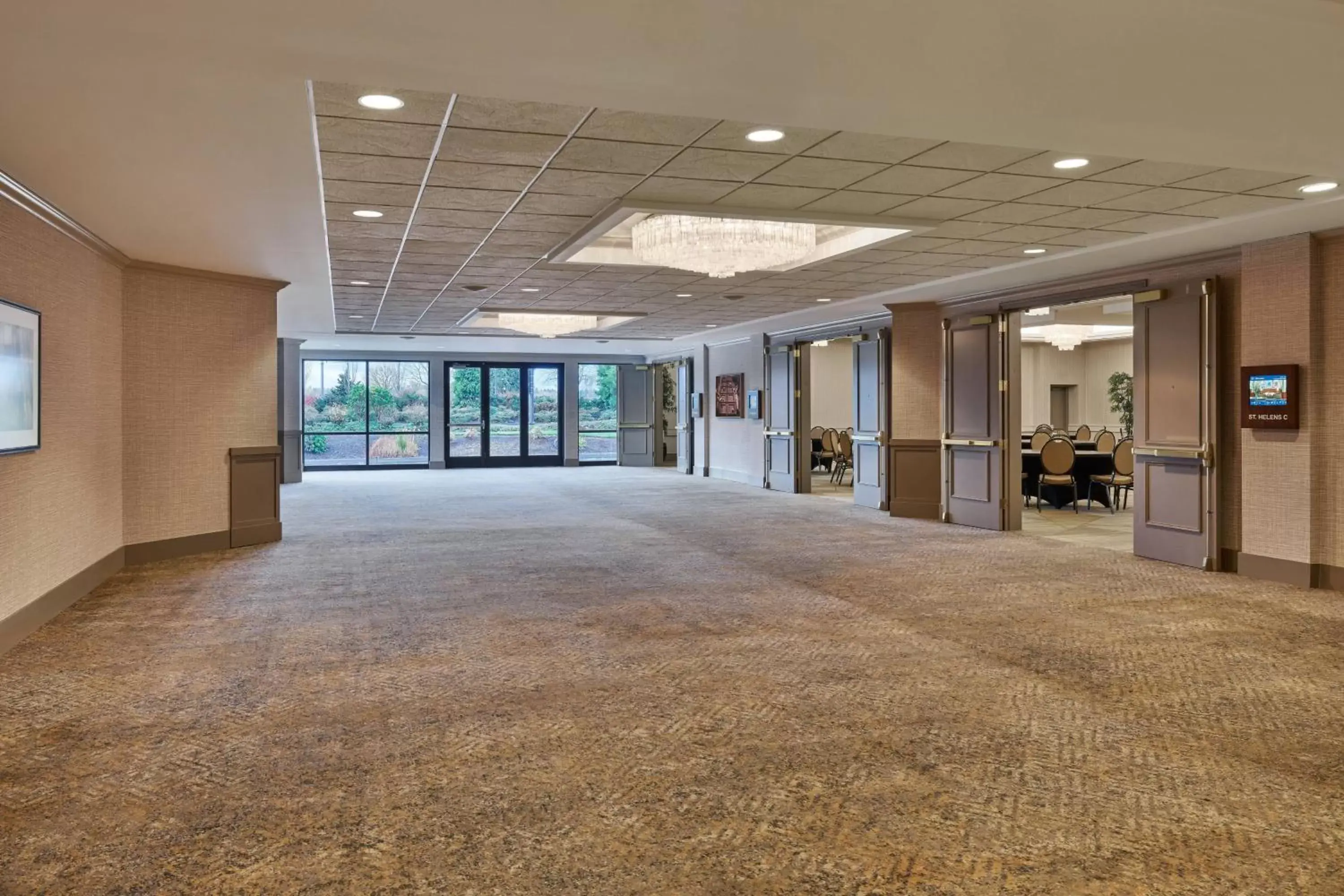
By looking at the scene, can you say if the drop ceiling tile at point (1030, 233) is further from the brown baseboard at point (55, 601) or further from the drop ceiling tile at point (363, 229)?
the brown baseboard at point (55, 601)

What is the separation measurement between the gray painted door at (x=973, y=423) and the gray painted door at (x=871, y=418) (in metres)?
1.23

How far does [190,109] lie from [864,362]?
10180mm

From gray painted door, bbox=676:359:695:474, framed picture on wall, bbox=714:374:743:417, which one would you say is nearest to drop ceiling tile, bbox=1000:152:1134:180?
framed picture on wall, bbox=714:374:743:417

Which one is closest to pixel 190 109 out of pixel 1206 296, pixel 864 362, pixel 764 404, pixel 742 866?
pixel 742 866

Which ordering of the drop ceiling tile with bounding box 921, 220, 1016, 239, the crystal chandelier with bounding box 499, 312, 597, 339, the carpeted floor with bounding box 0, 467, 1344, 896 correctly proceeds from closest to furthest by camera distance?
1. the carpeted floor with bounding box 0, 467, 1344, 896
2. the drop ceiling tile with bounding box 921, 220, 1016, 239
3. the crystal chandelier with bounding box 499, 312, 597, 339

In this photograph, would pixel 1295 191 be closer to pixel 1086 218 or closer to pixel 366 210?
pixel 1086 218

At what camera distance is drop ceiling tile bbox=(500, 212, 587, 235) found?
6.67 metres

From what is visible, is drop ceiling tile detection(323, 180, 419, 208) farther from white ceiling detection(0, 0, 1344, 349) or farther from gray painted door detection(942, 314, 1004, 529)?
gray painted door detection(942, 314, 1004, 529)

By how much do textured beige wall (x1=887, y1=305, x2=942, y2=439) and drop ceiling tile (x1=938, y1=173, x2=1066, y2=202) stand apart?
5348 millimetres

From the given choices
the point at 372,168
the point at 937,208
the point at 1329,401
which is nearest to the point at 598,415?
the point at 937,208

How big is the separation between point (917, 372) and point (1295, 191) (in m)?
5.98

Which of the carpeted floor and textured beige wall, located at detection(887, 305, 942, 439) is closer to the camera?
the carpeted floor

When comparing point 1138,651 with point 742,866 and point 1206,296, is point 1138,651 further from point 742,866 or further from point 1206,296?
point 1206,296

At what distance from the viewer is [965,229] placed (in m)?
7.21
